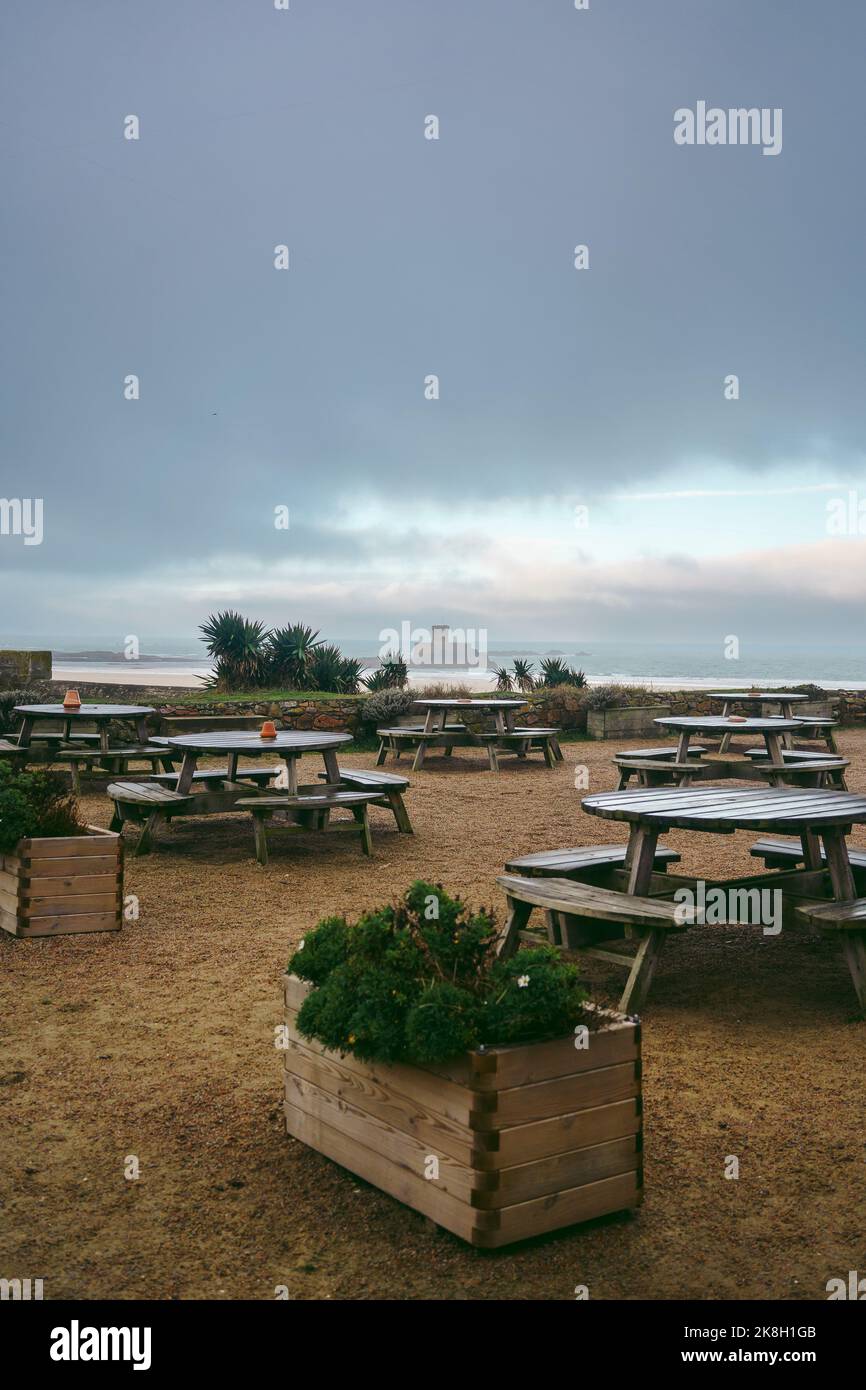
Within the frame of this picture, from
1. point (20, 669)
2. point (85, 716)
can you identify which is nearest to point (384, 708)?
point (20, 669)

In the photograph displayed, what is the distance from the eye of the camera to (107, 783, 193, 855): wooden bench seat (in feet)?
25.1

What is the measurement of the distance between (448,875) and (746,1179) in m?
4.10

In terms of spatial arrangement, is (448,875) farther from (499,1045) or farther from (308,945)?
(499,1045)

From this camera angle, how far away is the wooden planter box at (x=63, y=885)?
5.50 meters

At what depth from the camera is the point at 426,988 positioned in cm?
278

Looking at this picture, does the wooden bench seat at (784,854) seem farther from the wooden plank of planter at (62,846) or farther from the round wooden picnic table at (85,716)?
the round wooden picnic table at (85,716)

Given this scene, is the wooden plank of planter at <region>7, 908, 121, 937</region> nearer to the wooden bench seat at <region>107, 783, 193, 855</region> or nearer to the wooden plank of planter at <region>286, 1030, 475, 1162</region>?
the wooden bench seat at <region>107, 783, 193, 855</region>

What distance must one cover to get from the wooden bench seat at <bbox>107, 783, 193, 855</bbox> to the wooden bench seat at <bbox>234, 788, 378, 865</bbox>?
47 cm

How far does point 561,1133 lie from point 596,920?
2.13 meters

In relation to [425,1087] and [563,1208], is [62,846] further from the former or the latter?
[563,1208]

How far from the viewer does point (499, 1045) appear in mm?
2652

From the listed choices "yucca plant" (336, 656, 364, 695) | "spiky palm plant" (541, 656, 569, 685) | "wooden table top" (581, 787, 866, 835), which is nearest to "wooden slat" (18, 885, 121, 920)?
"wooden table top" (581, 787, 866, 835)
